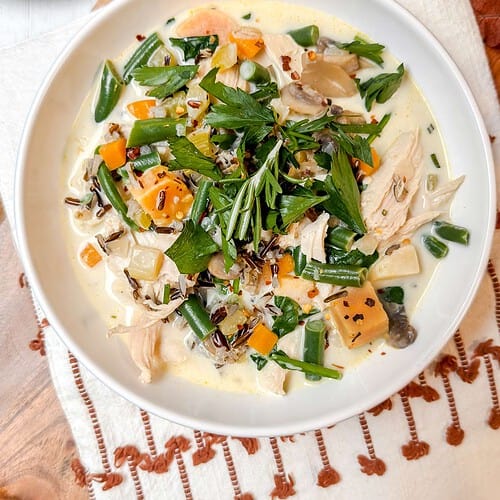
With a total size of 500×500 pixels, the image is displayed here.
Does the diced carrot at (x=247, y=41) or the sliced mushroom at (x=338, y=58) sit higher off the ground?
the diced carrot at (x=247, y=41)

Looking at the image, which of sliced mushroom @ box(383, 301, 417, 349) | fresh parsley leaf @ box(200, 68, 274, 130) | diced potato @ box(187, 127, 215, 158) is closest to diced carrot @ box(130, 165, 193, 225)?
diced potato @ box(187, 127, 215, 158)

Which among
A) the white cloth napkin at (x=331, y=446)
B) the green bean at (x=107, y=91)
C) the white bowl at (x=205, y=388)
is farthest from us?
the white cloth napkin at (x=331, y=446)

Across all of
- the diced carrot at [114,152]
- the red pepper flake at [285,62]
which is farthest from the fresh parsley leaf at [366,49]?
the diced carrot at [114,152]

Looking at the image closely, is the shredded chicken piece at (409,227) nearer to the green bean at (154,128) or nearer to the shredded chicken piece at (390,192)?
the shredded chicken piece at (390,192)

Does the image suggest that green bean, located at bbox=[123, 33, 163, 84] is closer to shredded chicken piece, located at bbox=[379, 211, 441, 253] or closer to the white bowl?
the white bowl

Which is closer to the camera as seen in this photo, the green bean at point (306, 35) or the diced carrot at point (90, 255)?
the green bean at point (306, 35)

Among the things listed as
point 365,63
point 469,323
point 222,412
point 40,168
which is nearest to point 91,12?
point 40,168
